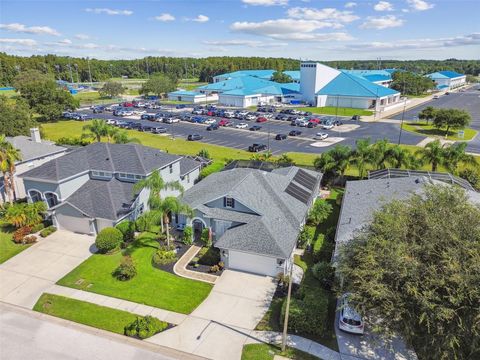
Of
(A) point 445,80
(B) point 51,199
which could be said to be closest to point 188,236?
(B) point 51,199

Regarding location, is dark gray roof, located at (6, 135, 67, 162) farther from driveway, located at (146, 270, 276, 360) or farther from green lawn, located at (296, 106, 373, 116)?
green lawn, located at (296, 106, 373, 116)

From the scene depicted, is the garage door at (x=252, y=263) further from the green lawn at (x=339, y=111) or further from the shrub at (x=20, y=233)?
the green lawn at (x=339, y=111)

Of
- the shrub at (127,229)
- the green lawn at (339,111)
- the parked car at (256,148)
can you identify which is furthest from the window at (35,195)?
the green lawn at (339,111)

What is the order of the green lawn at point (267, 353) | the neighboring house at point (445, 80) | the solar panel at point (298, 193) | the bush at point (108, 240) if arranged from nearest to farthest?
the green lawn at point (267, 353) → the bush at point (108, 240) → the solar panel at point (298, 193) → the neighboring house at point (445, 80)

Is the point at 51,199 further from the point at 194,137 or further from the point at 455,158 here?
the point at 455,158

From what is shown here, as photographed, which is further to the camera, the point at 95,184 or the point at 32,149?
the point at 32,149

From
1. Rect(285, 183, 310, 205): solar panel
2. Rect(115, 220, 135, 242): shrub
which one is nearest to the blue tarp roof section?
Rect(285, 183, 310, 205): solar panel

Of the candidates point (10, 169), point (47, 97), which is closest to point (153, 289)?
point (10, 169)
